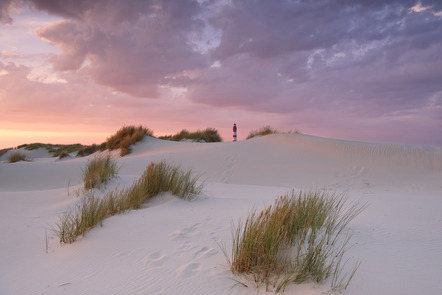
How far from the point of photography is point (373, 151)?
13766 millimetres

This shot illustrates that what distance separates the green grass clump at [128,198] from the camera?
382cm

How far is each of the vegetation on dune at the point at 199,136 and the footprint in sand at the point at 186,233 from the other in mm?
17435

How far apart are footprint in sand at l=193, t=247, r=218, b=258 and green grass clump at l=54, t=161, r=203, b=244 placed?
1696 mm

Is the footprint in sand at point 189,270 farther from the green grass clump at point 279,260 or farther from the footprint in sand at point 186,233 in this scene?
the footprint in sand at point 186,233

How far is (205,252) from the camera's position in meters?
2.88

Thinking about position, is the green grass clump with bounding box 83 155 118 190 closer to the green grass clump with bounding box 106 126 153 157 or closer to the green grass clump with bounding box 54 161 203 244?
the green grass clump with bounding box 54 161 203 244

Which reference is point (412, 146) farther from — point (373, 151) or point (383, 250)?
point (383, 250)

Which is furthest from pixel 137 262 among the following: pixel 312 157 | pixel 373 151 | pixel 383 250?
pixel 373 151

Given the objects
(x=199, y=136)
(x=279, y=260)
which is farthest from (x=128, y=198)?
(x=199, y=136)

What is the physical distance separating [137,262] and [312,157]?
1147 centimetres

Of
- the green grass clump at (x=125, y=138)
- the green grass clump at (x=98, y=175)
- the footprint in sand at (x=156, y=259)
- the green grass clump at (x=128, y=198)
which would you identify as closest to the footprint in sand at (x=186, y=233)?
the footprint in sand at (x=156, y=259)

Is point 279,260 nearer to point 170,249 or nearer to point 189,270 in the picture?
point 189,270

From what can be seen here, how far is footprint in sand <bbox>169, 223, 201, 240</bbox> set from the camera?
11.1 ft

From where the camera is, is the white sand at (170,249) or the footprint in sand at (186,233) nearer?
the white sand at (170,249)
